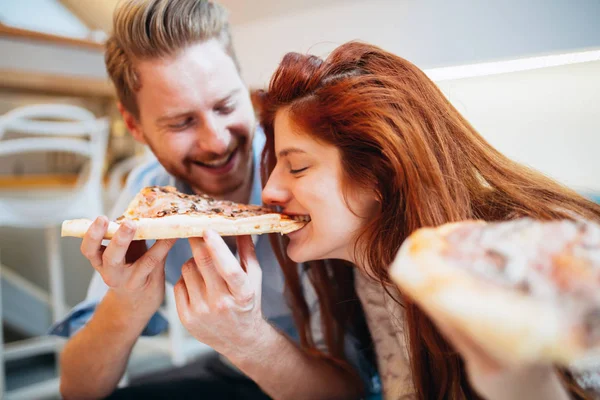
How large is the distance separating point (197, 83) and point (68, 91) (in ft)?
11.3

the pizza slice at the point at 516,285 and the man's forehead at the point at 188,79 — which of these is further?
the man's forehead at the point at 188,79

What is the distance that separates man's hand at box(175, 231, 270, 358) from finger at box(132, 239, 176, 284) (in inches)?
2.6

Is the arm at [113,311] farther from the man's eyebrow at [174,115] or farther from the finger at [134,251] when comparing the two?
the man's eyebrow at [174,115]

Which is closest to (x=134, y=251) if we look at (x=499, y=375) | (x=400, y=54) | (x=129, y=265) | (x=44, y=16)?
(x=129, y=265)

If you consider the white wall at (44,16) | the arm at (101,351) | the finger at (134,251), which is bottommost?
the arm at (101,351)

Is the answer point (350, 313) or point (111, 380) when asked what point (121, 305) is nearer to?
point (111, 380)

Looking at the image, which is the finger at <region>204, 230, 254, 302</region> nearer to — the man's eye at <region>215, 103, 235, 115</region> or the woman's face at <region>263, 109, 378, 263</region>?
the woman's face at <region>263, 109, 378, 263</region>

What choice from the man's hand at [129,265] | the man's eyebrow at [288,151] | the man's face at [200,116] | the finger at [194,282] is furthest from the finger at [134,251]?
the man's eyebrow at [288,151]

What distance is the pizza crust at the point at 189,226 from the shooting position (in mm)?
943

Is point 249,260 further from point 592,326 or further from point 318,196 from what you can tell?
point 592,326

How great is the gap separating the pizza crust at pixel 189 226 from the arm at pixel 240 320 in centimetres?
4

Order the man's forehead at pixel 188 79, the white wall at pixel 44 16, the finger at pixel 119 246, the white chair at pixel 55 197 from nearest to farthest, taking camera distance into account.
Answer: the finger at pixel 119 246
the man's forehead at pixel 188 79
the white chair at pixel 55 197
the white wall at pixel 44 16

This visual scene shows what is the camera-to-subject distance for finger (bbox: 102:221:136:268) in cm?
Answer: 93

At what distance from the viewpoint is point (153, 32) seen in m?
1.38
